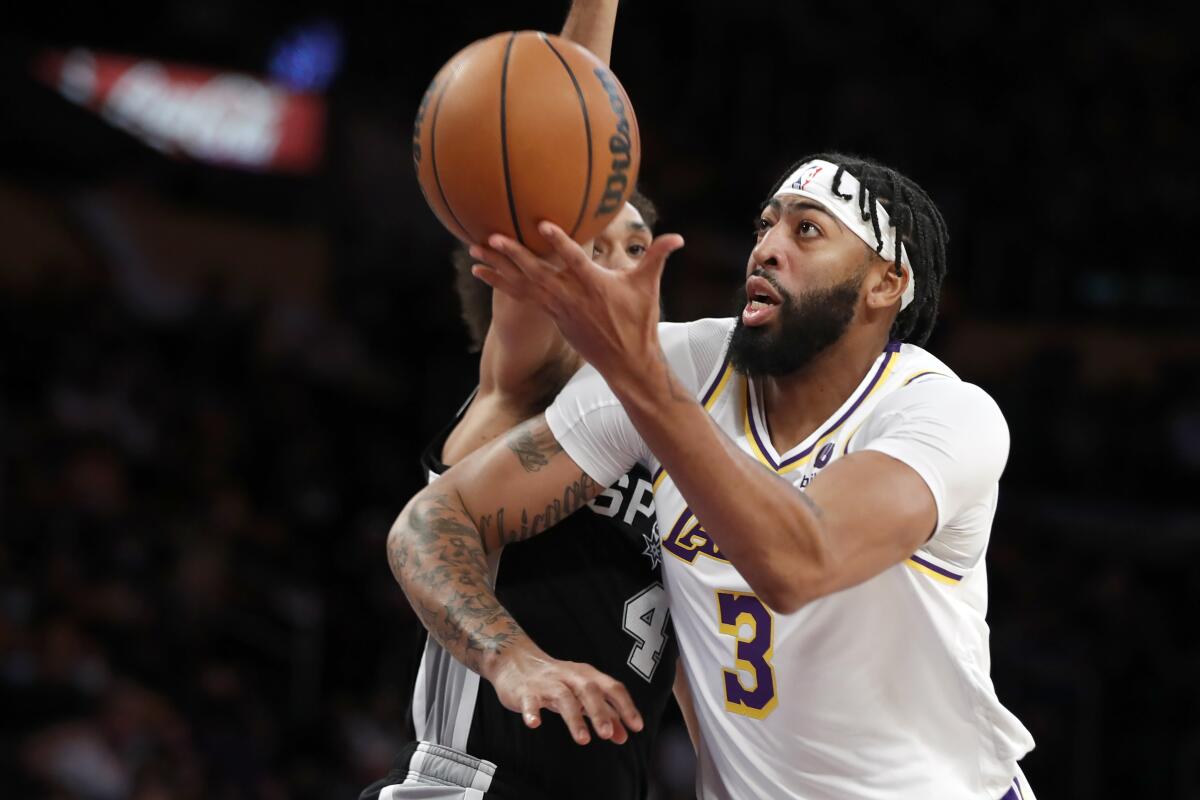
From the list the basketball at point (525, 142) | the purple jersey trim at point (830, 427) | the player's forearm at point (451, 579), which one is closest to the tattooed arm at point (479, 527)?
the player's forearm at point (451, 579)

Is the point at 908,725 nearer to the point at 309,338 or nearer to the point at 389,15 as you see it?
the point at 309,338

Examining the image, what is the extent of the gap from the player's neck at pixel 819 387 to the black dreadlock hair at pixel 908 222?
199 mm

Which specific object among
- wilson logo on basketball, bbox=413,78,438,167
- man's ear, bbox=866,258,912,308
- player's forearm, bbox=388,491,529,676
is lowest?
player's forearm, bbox=388,491,529,676

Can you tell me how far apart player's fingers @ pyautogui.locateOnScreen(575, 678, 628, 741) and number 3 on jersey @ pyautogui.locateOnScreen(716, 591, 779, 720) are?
461mm

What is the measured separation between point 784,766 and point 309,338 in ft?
30.7

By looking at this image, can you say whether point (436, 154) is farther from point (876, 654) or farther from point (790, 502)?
point (876, 654)

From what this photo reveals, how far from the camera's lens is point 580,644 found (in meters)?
3.18

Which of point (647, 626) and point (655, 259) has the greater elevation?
point (655, 259)

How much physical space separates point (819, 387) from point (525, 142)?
0.94m

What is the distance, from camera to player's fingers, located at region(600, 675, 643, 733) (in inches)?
94.7

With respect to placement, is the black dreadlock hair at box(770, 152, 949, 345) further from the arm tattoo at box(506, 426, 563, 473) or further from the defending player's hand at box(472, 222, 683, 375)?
the defending player's hand at box(472, 222, 683, 375)

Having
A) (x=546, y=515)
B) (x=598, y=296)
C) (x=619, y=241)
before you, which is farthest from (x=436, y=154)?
(x=619, y=241)

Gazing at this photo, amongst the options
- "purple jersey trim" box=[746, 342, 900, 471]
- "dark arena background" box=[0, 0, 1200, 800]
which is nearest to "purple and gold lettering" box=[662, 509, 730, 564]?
"purple jersey trim" box=[746, 342, 900, 471]

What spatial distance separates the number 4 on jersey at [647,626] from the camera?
125 inches
